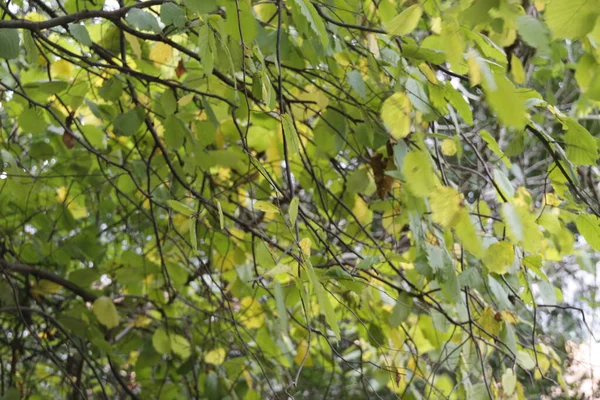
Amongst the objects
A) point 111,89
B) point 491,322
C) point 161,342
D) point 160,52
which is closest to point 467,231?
point 491,322

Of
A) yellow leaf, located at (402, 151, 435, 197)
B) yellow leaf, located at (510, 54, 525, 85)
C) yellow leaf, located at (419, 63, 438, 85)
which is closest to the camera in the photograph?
yellow leaf, located at (402, 151, 435, 197)

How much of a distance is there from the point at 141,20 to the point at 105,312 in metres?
0.79

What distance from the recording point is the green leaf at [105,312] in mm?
1595

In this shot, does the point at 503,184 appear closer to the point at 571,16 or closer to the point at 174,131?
the point at 571,16

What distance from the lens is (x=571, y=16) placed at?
71cm

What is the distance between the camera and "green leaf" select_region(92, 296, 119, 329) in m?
1.59

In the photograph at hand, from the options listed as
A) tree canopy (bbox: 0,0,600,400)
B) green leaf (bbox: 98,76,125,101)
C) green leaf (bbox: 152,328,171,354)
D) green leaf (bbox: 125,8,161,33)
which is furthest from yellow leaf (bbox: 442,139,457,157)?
green leaf (bbox: 152,328,171,354)

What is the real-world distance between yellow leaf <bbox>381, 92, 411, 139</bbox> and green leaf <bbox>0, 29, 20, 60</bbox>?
2.00ft

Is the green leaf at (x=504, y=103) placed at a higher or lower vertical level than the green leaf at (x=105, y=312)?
lower

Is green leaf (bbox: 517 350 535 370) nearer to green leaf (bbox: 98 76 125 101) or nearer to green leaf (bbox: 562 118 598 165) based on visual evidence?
green leaf (bbox: 562 118 598 165)

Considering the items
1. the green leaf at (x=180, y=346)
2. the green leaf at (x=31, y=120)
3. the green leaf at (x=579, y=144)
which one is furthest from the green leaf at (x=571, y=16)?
the green leaf at (x=180, y=346)

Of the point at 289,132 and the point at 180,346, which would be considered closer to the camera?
the point at 289,132

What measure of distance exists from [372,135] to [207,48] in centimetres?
51

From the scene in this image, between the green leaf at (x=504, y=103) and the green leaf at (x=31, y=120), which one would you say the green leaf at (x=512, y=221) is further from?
the green leaf at (x=31, y=120)
